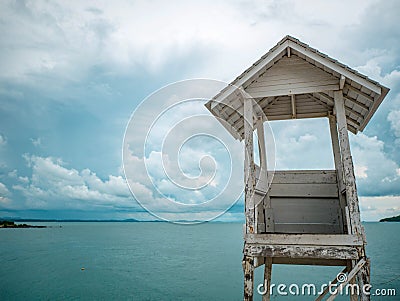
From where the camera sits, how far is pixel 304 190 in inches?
328

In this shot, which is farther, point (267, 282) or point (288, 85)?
point (267, 282)

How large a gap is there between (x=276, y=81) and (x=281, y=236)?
12.1 ft

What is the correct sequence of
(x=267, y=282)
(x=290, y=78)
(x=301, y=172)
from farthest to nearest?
(x=267, y=282)
(x=301, y=172)
(x=290, y=78)

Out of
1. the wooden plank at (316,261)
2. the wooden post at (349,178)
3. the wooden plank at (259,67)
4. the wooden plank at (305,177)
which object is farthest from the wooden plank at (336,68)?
the wooden plank at (316,261)

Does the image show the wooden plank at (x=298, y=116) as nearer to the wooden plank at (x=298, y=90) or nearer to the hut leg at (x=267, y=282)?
the wooden plank at (x=298, y=90)

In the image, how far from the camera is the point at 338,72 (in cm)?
662

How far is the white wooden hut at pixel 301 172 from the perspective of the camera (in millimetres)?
6027

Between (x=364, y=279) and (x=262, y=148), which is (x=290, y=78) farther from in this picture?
(x=364, y=279)

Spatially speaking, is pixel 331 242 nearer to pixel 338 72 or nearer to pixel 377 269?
pixel 338 72

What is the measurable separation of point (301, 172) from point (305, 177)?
17 cm

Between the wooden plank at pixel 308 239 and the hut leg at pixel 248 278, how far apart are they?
15.9 inches

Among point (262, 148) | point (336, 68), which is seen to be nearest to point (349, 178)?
point (336, 68)

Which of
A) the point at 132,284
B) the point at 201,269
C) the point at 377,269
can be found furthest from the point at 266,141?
the point at 377,269

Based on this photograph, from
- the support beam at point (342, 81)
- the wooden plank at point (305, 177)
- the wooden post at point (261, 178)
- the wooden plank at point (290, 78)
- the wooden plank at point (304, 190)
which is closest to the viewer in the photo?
the support beam at point (342, 81)
